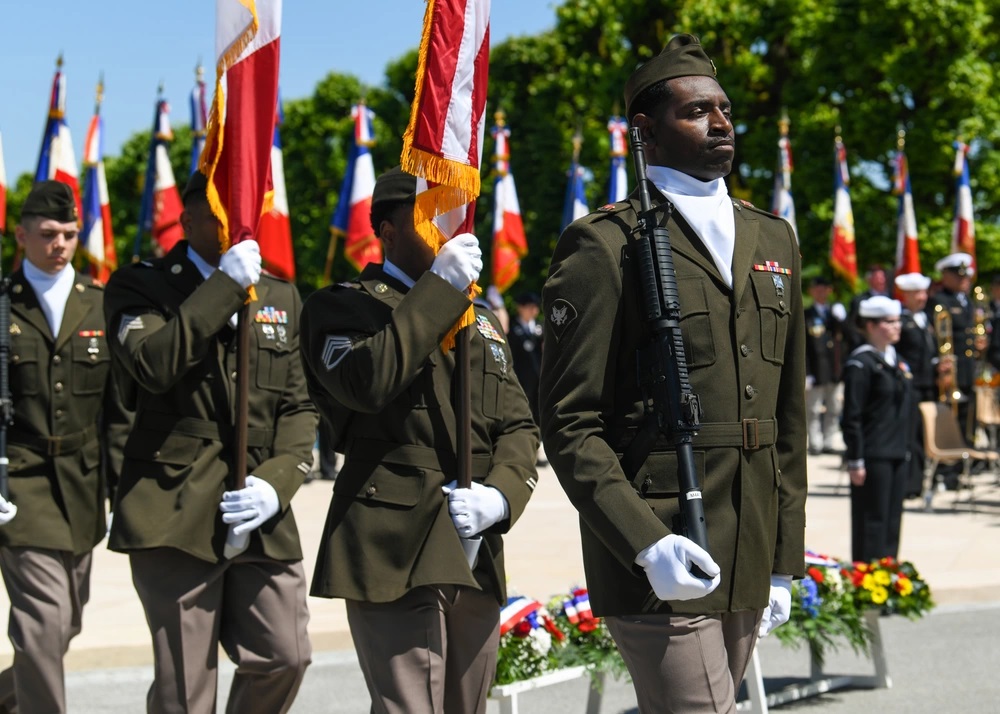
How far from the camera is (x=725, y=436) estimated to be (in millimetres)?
3473

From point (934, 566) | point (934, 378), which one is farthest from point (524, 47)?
point (934, 566)

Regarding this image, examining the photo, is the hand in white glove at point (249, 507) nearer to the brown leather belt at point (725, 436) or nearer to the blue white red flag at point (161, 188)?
the brown leather belt at point (725, 436)

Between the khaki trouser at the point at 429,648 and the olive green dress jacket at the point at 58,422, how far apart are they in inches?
76.1

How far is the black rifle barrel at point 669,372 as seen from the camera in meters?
3.32

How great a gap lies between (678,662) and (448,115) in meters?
1.89

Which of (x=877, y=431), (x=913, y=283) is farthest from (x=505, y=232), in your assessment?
(x=877, y=431)

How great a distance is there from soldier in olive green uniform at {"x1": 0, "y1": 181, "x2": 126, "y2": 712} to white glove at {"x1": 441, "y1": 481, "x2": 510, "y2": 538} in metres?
2.04

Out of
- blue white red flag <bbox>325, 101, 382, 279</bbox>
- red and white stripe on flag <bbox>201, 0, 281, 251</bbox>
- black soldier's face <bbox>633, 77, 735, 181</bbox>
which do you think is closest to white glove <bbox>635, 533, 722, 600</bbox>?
black soldier's face <bbox>633, 77, 735, 181</bbox>

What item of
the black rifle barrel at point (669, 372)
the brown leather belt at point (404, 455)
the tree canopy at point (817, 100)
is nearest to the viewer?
the black rifle barrel at point (669, 372)

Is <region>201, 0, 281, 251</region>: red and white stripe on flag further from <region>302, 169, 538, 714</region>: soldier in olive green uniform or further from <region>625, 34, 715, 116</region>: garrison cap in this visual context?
<region>625, 34, 715, 116</region>: garrison cap

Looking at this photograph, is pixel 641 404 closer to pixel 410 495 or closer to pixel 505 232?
pixel 410 495

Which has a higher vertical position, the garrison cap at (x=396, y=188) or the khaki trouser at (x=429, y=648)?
the garrison cap at (x=396, y=188)

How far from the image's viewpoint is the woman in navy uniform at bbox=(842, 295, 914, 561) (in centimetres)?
949

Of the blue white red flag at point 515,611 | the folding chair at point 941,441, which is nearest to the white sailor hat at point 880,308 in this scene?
the blue white red flag at point 515,611
